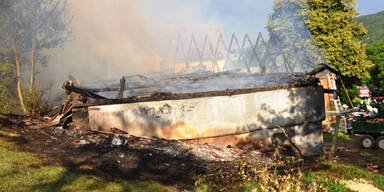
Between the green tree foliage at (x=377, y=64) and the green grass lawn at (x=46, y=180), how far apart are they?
166ft

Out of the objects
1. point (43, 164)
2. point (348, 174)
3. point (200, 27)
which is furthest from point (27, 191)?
point (200, 27)

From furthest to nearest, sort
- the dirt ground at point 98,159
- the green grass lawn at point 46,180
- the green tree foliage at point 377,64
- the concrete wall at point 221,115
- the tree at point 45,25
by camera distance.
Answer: the green tree foliage at point 377,64 < the tree at point 45,25 < the concrete wall at point 221,115 < the dirt ground at point 98,159 < the green grass lawn at point 46,180

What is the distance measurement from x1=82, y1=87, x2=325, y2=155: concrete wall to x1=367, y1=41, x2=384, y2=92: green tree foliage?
44256mm

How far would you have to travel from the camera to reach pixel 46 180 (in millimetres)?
4332

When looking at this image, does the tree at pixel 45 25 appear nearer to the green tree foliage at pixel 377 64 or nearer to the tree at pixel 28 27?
the tree at pixel 28 27

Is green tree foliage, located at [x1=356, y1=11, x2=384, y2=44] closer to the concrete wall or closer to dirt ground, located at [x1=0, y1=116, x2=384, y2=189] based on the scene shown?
the concrete wall

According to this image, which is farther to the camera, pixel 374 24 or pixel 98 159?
pixel 374 24

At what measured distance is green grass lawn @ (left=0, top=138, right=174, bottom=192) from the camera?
163 inches

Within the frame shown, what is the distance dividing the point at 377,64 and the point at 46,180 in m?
53.6

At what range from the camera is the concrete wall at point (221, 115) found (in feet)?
25.9

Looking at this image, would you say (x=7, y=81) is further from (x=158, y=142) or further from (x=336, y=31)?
(x=336, y=31)

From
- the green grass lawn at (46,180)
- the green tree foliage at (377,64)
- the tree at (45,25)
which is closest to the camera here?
the green grass lawn at (46,180)

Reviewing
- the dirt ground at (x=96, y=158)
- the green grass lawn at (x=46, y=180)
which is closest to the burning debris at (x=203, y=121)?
the dirt ground at (x=96, y=158)

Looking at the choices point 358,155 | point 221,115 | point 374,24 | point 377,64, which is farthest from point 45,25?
point 374,24
